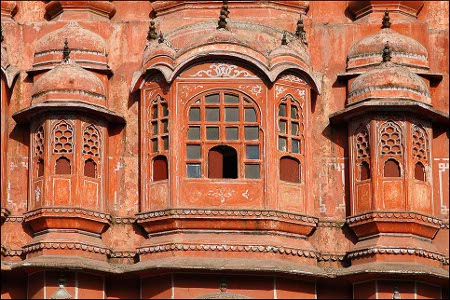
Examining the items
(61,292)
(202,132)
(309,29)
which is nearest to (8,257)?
(61,292)

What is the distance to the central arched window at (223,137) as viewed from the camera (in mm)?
27094

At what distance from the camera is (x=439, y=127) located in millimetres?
27875

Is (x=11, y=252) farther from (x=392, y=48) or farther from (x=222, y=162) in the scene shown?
(x=392, y=48)

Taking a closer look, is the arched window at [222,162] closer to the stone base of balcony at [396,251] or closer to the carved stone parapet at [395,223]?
the carved stone parapet at [395,223]

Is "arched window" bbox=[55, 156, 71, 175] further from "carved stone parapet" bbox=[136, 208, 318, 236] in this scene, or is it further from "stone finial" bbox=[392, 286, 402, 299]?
"stone finial" bbox=[392, 286, 402, 299]

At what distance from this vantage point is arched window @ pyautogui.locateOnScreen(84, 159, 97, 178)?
27.3 metres

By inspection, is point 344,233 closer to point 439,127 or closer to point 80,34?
point 439,127

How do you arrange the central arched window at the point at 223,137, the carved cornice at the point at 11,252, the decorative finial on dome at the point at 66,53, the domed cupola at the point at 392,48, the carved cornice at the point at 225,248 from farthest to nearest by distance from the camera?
the domed cupola at the point at 392,48
the decorative finial on dome at the point at 66,53
the carved cornice at the point at 11,252
the central arched window at the point at 223,137
the carved cornice at the point at 225,248

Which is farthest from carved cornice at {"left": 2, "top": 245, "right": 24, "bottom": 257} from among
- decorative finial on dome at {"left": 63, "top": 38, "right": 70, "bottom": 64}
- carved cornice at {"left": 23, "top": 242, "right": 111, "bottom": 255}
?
decorative finial on dome at {"left": 63, "top": 38, "right": 70, "bottom": 64}

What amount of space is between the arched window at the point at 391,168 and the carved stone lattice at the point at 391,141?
0.44 ft

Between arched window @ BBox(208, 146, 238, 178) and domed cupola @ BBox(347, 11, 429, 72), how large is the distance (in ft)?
→ 7.51

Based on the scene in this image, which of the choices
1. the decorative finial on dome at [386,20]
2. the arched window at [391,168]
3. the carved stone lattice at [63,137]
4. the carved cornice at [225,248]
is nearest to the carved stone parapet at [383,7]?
the decorative finial on dome at [386,20]

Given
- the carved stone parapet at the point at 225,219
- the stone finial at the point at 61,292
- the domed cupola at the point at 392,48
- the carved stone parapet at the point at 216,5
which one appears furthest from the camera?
the carved stone parapet at the point at 216,5

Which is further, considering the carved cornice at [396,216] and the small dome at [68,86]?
the small dome at [68,86]
